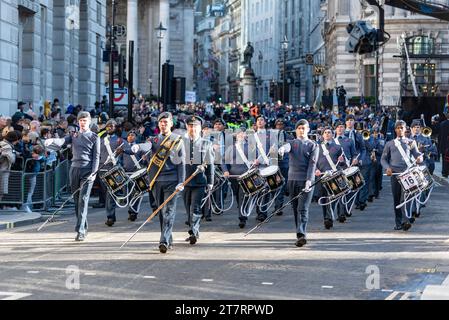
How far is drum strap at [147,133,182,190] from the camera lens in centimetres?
1667

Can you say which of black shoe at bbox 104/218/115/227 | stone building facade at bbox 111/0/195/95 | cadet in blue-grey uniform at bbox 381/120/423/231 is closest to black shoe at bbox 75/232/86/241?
black shoe at bbox 104/218/115/227

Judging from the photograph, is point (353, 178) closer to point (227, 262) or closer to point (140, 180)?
point (140, 180)

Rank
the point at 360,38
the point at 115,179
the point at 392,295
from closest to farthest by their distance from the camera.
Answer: the point at 392,295 < the point at 115,179 < the point at 360,38

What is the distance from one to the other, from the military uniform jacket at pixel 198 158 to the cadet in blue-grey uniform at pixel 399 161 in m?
3.78

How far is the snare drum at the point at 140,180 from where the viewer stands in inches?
843

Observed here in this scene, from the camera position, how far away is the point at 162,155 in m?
16.7

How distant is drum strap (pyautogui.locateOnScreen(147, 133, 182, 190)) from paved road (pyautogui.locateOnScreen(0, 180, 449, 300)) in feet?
3.56

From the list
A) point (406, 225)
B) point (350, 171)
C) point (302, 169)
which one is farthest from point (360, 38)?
point (302, 169)

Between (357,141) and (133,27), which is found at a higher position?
(133,27)

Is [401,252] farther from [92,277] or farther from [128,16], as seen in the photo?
[128,16]

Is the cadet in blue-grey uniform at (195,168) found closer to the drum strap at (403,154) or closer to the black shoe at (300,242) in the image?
the black shoe at (300,242)

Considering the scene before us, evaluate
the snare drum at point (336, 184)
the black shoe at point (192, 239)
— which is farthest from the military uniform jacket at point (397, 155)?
the black shoe at point (192, 239)

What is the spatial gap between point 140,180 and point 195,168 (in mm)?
4093

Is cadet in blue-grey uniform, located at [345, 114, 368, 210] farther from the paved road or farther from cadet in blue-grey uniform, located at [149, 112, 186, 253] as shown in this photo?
cadet in blue-grey uniform, located at [149, 112, 186, 253]
